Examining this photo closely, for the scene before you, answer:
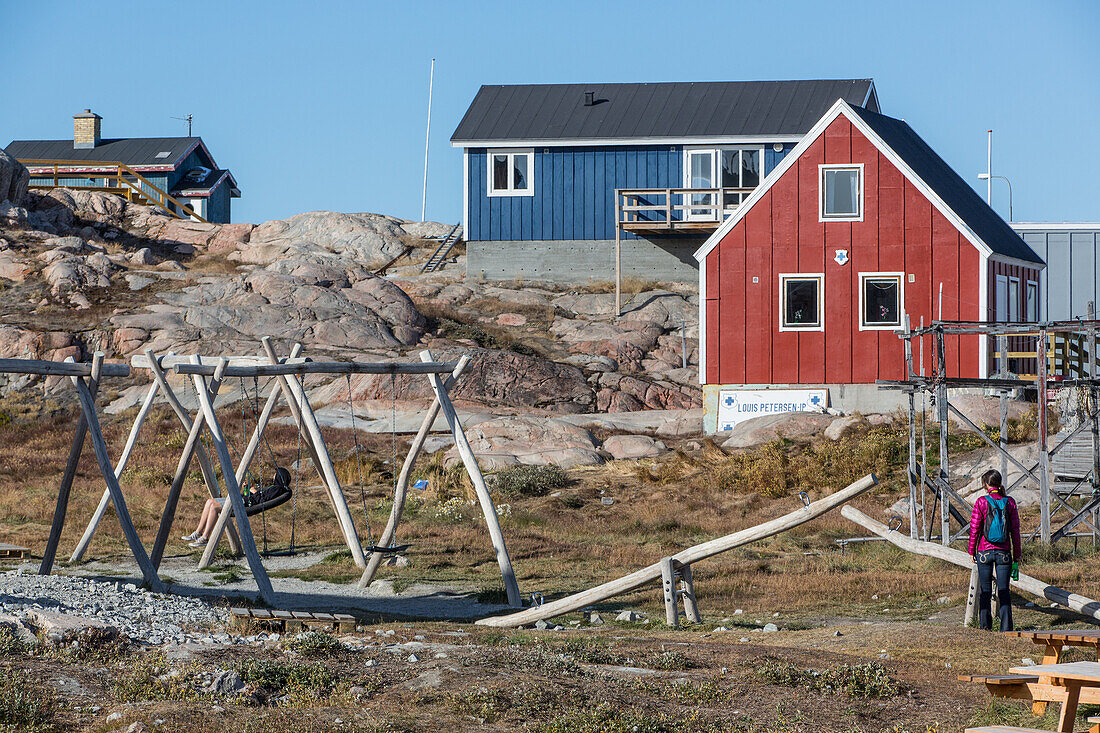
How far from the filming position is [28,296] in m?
37.6

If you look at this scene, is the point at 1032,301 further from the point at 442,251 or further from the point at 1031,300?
the point at 442,251

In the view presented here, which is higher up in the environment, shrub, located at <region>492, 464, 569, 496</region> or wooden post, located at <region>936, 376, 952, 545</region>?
wooden post, located at <region>936, 376, 952, 545</region>

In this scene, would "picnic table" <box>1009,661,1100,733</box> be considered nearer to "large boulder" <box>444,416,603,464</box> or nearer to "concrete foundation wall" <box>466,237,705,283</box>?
"large boulder" <box>444,416,603,464</box>

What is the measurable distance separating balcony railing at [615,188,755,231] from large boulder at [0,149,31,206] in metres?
23.5

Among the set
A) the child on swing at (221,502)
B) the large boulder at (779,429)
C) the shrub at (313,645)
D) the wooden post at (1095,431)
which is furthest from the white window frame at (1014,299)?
the shrub at (313,645)

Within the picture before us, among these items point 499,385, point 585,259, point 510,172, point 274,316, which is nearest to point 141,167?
point 510,172

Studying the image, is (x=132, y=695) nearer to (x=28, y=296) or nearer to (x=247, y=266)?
(x=28, y=296)

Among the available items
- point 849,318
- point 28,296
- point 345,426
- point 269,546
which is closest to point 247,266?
point 28,296

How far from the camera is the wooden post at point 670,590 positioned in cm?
1121

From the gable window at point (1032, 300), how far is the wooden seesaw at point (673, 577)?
22.2 meters

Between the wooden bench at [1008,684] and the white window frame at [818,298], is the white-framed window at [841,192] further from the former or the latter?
the wooden bench at [1008,684]

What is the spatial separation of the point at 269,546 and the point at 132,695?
10879 mm

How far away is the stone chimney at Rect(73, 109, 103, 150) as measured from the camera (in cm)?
6562

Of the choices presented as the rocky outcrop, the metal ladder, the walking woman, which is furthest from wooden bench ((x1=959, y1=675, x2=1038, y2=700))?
the metal ladder
